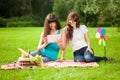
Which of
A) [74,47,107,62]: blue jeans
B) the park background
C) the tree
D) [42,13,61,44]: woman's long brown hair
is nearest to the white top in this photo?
[74,47,107,62]: blue jeans

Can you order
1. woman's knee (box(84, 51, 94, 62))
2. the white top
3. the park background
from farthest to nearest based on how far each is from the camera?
the white top < woman's knee (box(84, 51, 94, 62)) < the park background

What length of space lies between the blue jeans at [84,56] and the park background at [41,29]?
265 millimetres

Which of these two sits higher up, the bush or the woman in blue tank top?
the woman in blue tank top

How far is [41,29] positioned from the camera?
119 feet

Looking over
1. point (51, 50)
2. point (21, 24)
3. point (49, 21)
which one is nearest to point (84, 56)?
point (51, 50)

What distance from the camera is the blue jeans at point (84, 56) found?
28.7ft

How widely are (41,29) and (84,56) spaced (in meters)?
27.6

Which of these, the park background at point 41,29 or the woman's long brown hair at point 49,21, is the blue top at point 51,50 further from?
the park background at point 41,29

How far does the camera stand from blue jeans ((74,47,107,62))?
875 centimetres

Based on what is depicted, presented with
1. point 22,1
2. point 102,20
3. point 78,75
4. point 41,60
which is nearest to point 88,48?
point 41,60

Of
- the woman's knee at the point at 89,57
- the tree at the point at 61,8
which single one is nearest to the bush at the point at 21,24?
the tree at the point at 61,8

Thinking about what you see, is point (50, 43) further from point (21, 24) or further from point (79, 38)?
point (21, 24)

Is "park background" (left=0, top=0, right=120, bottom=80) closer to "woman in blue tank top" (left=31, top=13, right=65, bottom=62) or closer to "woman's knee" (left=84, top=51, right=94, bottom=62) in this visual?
"woman's knee" (left=84, top=51, right=94, bottom=62)

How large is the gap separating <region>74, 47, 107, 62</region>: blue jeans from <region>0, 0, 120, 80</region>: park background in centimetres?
27
